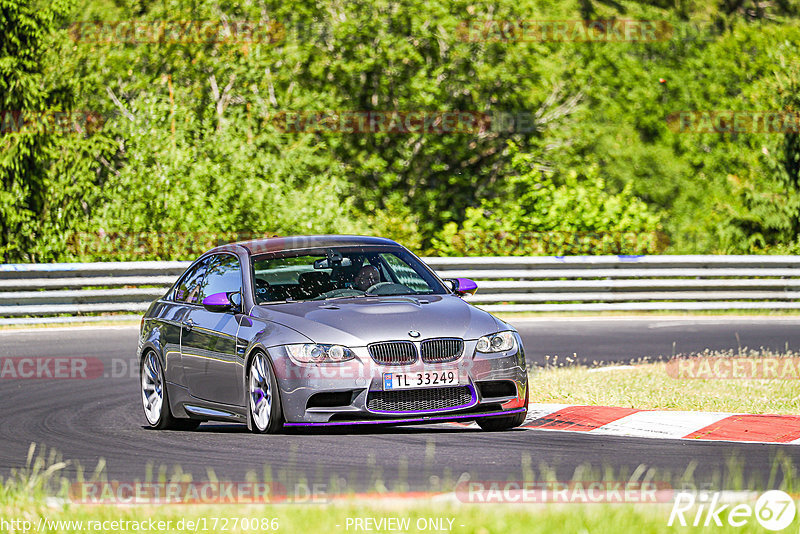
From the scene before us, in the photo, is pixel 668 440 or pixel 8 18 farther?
pixel 8 18

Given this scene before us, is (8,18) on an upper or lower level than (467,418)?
upper

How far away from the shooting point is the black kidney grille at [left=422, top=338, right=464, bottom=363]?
28.9 ft

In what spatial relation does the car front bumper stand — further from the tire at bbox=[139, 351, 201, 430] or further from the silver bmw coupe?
the tire at bbox=[139, 351, 201, 430]

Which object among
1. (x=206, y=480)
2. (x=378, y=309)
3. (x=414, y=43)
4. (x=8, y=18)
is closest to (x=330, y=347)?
(x=378, y=309)

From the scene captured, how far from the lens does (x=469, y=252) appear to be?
2494 centimetres

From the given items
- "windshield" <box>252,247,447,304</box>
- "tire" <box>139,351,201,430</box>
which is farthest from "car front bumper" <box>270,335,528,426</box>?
"tire" <box>139,351,201,430</box>

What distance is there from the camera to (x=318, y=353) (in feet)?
28.7

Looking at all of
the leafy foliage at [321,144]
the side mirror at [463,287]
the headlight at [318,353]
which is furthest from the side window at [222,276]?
the leafy foliage at [321,144]

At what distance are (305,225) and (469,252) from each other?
10.6 feet

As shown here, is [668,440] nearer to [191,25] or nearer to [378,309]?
[378,309]

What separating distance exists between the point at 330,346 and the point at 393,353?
16.8 inches

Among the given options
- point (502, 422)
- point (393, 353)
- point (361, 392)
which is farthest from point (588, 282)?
point (361, 392)

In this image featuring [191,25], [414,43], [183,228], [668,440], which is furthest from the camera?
[414,43]

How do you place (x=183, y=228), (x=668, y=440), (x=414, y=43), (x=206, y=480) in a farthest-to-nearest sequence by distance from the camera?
(x=414, y=43), (x=183, y=228), (x=668, y=440), (x=206, y=480)
